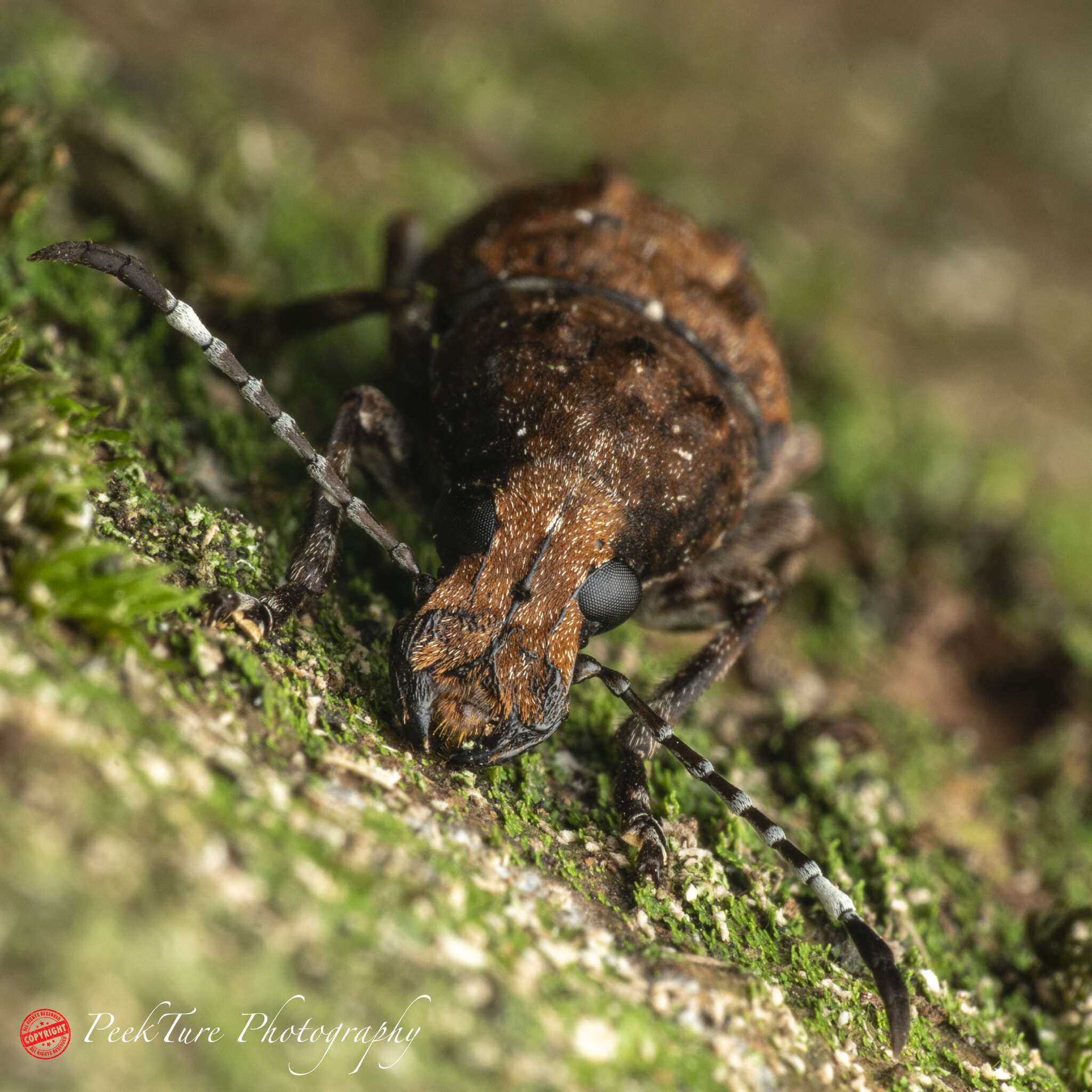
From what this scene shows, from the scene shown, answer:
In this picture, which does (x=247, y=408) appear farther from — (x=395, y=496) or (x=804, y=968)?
(x=804, y=968)

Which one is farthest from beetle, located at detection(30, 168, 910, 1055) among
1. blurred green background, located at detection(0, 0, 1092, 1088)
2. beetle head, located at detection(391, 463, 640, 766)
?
blurred green background, located at detection(0, 0, 1092, 1088)

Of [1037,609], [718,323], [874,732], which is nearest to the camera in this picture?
[718,323]

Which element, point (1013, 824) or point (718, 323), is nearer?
point (718, 323)

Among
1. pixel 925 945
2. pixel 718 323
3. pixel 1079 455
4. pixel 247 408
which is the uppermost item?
pixel 1079 455

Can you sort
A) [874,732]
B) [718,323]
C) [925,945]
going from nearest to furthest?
[925,945], [718,323], [874,732]

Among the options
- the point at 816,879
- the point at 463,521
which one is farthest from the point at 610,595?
the point at 816,879

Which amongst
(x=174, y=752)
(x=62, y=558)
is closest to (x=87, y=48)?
(x=62, y=558)

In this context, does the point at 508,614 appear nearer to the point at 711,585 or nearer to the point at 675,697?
the point at 675,697

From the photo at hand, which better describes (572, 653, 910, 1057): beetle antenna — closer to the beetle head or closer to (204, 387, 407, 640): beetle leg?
the beetle head

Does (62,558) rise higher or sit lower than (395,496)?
lower
